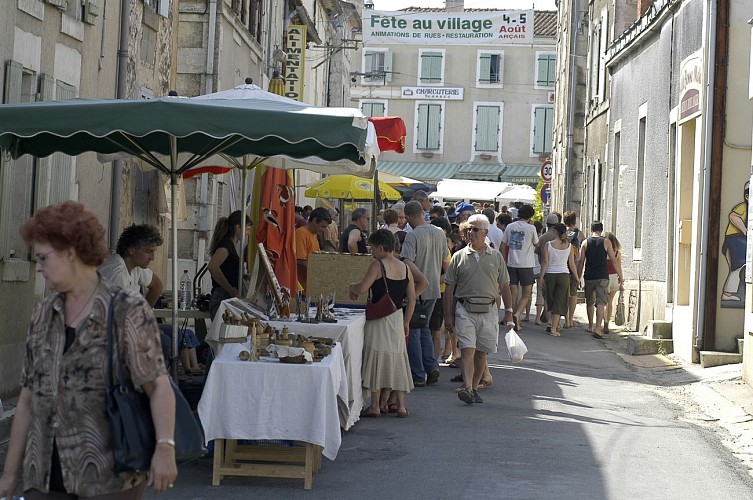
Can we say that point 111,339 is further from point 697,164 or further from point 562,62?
point 562,62

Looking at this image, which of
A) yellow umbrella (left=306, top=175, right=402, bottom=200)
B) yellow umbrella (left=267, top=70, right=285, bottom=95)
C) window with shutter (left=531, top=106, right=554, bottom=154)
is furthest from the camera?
window with shutter (left=531, top=106, right=554, bottom=154)

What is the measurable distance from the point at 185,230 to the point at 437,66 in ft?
123

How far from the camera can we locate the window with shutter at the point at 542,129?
54.6 m

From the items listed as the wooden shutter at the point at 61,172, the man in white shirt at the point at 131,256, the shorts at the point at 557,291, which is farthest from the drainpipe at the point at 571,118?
the man in white shirt at the point at 131,256

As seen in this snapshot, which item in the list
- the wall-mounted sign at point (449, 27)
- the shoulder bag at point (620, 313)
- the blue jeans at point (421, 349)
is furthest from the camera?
the wall-mounted sign at point (449, 27)

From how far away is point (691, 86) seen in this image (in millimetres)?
16047

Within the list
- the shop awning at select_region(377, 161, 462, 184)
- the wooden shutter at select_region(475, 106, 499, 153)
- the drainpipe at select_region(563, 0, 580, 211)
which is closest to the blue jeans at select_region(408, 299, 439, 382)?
the drainpipe at select_region(563, 0, 580, 211)

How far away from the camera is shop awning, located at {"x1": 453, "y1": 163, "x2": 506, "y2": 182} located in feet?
176

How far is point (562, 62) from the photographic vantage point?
3666 centimetres

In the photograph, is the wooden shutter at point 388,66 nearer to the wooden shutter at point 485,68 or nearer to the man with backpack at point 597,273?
the wooden shutter at point 485,68

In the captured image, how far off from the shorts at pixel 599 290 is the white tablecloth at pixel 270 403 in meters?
11.7

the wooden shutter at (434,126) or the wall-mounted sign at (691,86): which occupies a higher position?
the wooden shutter at (434,126)

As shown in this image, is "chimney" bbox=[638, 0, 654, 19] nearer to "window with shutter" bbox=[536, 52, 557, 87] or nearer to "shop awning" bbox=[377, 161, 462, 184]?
"shop awning" bbox=[377, 161, 462, 184]

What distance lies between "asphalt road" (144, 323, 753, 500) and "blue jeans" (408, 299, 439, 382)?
0.72 feet
